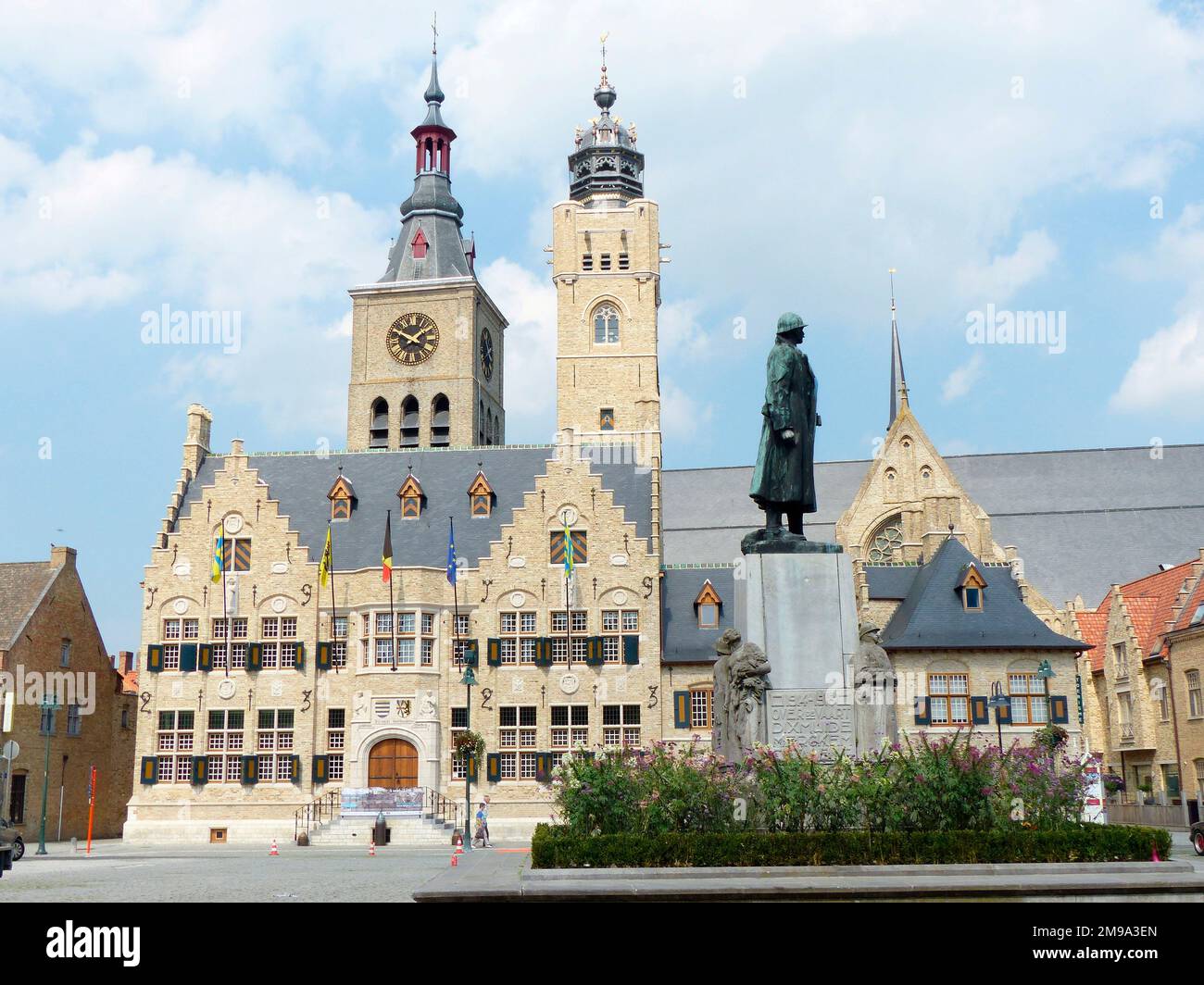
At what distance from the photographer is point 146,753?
44.8 metres

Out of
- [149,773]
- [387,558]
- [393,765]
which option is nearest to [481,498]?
[387,558]

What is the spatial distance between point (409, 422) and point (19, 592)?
91.2 feet

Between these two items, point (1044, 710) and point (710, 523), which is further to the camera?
point (710, 523)

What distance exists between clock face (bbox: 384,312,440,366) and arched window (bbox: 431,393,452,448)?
8.92 feet

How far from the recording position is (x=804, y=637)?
1528 cm

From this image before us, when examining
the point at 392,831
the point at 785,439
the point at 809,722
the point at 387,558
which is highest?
the point at 387,558

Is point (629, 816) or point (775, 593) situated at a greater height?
point (775, 593)

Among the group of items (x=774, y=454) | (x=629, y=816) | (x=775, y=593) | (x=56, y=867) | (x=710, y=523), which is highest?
(x=710, y=523)

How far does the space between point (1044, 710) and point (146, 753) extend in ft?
107

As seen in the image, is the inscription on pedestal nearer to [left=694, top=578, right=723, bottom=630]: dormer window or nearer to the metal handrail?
the metal handrail

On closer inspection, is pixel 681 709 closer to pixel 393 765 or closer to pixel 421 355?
pixel 393 765
